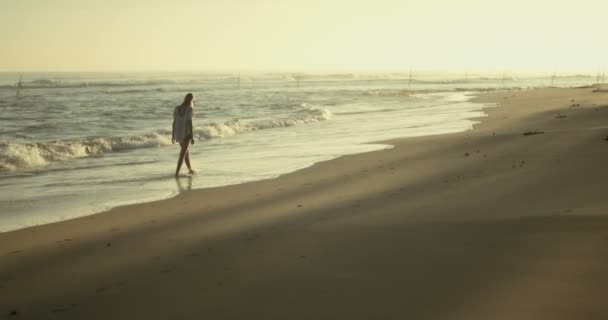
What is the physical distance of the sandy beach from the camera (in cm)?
432

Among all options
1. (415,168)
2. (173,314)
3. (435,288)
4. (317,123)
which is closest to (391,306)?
(435,288)

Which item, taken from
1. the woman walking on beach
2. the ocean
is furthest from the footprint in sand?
the woman walking on beach

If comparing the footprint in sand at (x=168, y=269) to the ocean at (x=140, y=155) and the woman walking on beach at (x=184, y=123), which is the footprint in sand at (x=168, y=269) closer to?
the ocean at (x=140, y=155)

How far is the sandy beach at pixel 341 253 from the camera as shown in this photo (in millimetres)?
4320

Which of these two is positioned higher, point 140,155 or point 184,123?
point 184,123

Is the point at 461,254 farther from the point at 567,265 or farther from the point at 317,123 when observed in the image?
the point at 317,123

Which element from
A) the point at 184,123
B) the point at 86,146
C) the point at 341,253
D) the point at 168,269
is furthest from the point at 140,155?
the point at 341,253

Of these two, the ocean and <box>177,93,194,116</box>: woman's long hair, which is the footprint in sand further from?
<box>177,93,194,116</box>: woman's long hair

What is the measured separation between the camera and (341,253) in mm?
5523

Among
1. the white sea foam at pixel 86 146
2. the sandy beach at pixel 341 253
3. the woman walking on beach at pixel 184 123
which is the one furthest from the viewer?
the white sea foam at pixel 86 146

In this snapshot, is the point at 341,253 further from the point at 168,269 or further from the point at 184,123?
the point at 184,123

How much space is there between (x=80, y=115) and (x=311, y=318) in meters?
29.4

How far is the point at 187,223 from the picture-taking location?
7.34 m

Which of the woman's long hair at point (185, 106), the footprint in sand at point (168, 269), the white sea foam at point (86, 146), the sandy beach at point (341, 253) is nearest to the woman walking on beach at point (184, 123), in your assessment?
the woman's long hair at point (185, 106)
